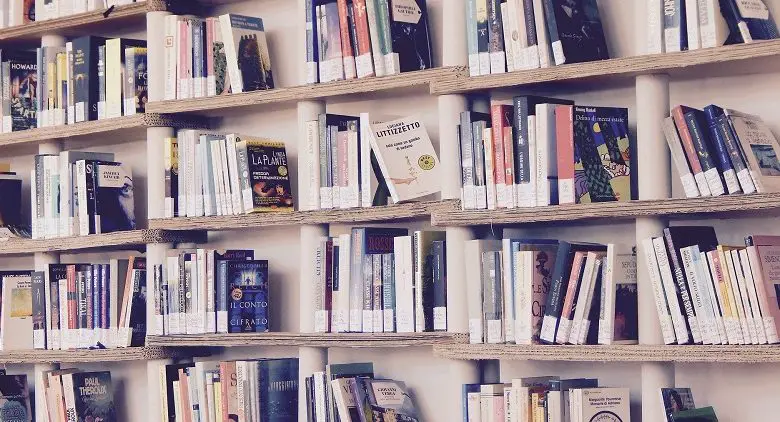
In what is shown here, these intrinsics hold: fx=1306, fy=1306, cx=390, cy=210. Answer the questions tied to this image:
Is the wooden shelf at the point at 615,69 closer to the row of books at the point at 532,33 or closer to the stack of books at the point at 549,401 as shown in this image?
the row of books at the point at 532,33

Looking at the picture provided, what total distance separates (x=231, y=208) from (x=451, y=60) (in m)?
0.86

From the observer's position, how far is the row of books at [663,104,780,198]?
123 inches

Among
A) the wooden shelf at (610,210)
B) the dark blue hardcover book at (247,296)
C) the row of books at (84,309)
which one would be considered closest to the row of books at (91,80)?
the row of books at (84,309)

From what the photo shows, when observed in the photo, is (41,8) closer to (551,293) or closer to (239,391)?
(239,391)

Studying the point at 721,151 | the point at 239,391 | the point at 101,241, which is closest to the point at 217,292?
the point at 239,391

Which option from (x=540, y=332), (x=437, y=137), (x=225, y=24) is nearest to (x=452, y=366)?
(x=540, y=332)

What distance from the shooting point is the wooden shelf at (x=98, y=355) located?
13.8 ft

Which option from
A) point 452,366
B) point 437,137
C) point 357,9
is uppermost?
point 357,9

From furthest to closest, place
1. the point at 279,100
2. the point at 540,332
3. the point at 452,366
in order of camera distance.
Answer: the point at 279,100 < the point at 452,366 < the point at 540,332

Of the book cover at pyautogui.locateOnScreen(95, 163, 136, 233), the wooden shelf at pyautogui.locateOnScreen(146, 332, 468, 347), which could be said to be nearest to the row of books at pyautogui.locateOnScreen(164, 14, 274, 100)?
the book cover at pyautogui.locateOnScreen(95, 163, 136, 233)

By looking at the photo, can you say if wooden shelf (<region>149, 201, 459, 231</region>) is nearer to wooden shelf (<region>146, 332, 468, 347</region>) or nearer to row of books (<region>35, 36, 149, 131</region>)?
wooden shelf (<region>146, 332, 468, 347</region>)

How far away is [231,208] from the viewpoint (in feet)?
13.3

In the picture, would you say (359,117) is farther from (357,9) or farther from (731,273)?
(731,273)

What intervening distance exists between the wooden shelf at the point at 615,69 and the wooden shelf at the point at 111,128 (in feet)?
3.37
